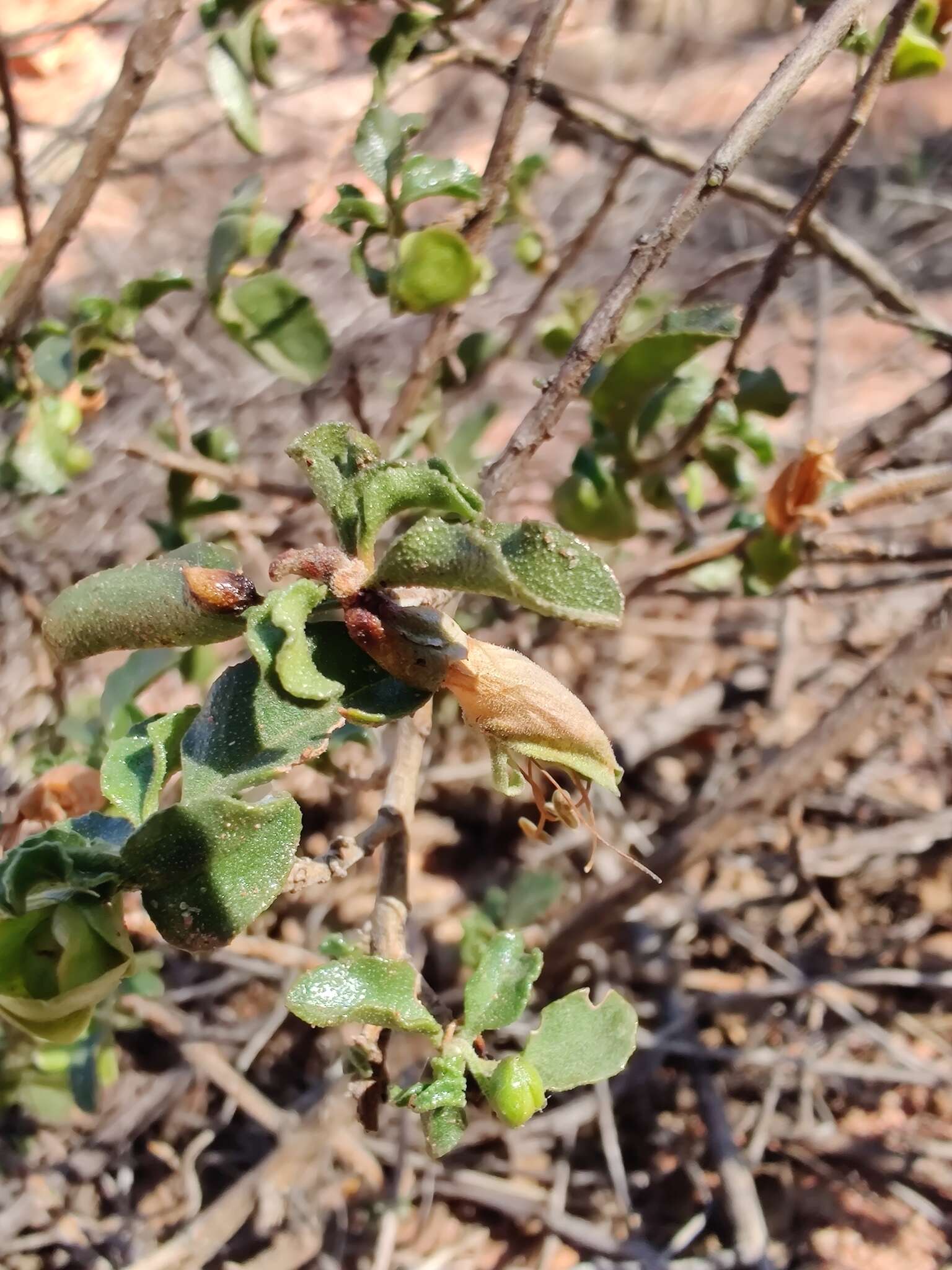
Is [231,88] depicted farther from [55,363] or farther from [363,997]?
[363,997]

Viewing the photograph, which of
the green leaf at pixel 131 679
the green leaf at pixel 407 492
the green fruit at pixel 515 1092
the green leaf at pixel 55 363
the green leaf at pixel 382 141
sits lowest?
the green fruit at pixel 515 1092

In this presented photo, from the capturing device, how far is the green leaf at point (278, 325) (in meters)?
1.18

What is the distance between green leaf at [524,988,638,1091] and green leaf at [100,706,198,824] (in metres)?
0.33

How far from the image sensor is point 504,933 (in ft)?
2.64

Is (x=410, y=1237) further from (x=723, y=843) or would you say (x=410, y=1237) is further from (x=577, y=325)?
(x=577, y=325)

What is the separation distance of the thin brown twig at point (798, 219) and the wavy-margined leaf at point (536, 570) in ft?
2.05

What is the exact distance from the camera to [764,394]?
4.13 feet

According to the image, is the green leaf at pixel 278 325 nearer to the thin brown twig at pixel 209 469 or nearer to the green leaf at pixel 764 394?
the thin brown twig at pixel 209 469

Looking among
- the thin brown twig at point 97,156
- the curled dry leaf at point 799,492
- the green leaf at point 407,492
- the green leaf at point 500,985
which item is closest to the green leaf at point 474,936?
the green leaf at point 500,985

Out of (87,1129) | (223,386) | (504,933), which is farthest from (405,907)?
(223,386)

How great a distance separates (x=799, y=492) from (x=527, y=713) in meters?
0.65

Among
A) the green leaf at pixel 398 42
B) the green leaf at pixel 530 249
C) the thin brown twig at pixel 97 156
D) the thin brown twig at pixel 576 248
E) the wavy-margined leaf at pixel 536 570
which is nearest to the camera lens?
the wavy-margined leaf at pixel 536 570

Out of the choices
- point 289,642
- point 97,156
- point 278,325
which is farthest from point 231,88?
point 289,642

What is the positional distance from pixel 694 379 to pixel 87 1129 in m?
1.38
